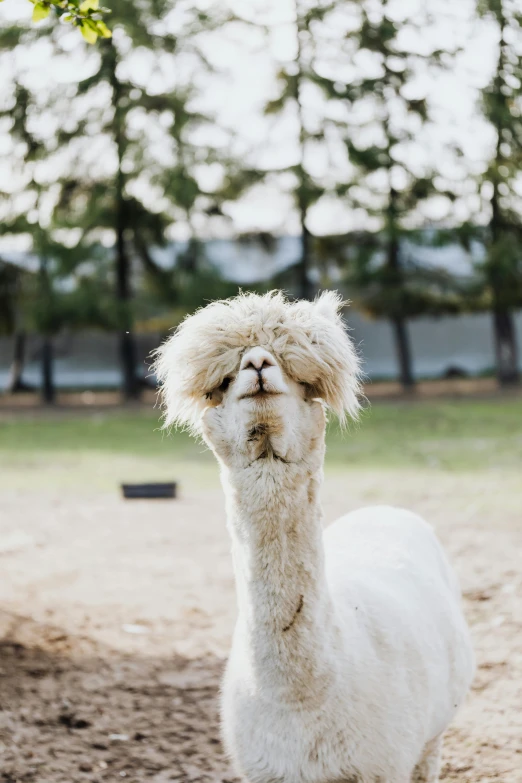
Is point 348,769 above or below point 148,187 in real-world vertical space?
below

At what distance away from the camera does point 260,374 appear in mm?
2486

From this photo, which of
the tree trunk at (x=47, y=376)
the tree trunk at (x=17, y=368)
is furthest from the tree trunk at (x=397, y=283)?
the tree trunk at (x=17, y=368)

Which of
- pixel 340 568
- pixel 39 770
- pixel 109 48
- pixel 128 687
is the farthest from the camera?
pixel 109 48

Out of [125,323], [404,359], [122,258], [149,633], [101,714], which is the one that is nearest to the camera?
[101,714]

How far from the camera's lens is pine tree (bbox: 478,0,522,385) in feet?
78.7

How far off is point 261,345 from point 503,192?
23495 mm

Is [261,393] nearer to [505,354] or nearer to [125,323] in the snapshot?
[125,323]

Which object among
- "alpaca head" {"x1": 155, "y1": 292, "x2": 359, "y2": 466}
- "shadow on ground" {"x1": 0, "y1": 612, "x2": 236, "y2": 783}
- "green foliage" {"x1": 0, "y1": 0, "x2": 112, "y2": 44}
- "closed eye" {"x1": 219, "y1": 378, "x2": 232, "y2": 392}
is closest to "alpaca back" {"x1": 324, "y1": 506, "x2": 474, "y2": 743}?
"alpaca head" {"x1": 155, "y1": 292, "x2": 359, "y2": 466}

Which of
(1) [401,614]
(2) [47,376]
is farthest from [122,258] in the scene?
(1) [401,614]

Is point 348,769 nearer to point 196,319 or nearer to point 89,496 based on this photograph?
point 196,319

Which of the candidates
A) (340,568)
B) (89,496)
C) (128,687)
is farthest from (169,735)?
(89,496)

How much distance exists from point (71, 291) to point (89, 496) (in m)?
13.8

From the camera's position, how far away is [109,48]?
76.6ft

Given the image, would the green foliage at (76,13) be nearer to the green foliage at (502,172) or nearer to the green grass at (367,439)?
the green grass at (367,439)
